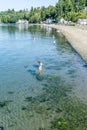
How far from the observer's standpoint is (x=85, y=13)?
18300cm

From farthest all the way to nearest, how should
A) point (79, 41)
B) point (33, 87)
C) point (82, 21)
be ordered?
point (82, 21) → point (79, 41) → point (33, 87)

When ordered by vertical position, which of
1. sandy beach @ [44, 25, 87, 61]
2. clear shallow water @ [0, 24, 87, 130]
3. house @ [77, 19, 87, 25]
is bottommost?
house @ [77, 19, 87, 25]

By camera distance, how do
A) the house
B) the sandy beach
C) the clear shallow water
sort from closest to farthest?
the clear shallow water < the sandy beach < the house

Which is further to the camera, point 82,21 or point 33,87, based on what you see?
point 82,21

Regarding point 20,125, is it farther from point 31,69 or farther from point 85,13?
point 85,13

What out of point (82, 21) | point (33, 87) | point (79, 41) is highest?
point (33, 87)

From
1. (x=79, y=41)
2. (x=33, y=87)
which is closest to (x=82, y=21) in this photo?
(x=79, y=41)

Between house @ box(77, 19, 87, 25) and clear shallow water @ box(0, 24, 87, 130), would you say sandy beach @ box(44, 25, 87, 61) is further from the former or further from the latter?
house @ box(77, 19, 87, 25)

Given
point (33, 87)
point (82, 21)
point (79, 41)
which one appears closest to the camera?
point (33, 87)

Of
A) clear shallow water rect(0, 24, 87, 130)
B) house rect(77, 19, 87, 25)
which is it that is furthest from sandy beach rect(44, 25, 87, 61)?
house rect(77, 19, 87, 25)

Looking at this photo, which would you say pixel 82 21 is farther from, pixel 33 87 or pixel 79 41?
pixel 33 87

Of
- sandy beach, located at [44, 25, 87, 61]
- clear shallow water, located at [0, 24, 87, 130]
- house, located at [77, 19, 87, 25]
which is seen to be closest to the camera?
clear shallow water, located at [0, 24, 87, 130]

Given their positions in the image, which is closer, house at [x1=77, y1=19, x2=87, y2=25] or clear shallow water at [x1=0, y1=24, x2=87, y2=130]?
clear shallow water at [x1=0, y1=24, x2=87, y2=130]

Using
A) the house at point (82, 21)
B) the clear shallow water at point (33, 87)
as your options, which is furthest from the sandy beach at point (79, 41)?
the house at point (82, 21)
